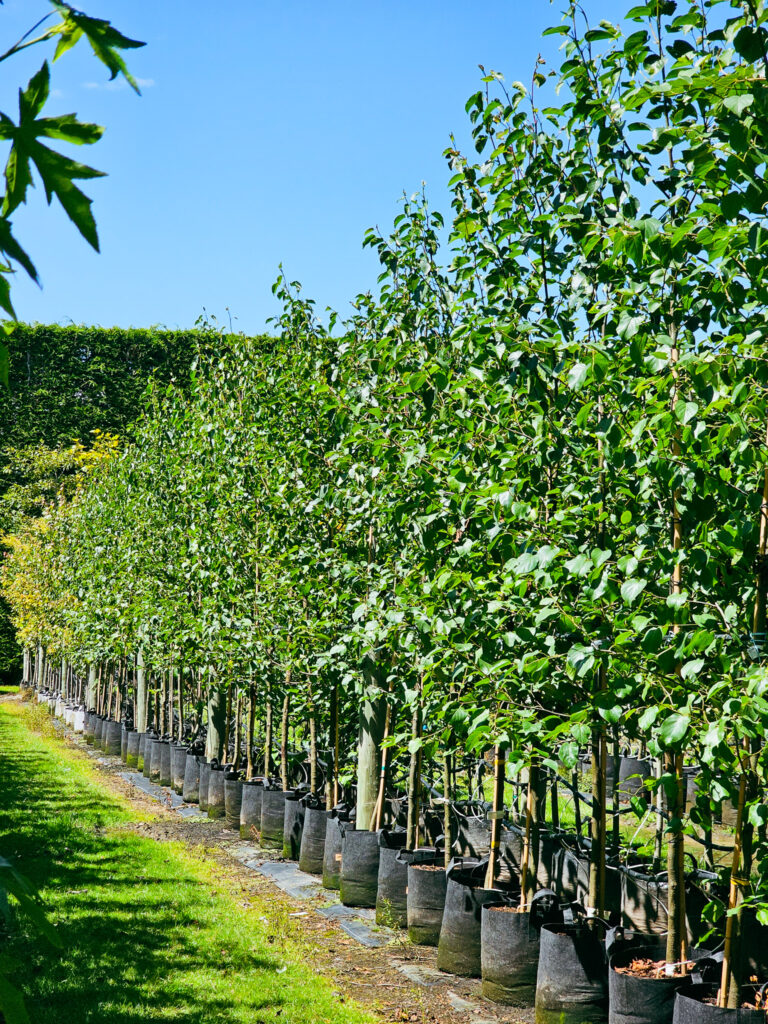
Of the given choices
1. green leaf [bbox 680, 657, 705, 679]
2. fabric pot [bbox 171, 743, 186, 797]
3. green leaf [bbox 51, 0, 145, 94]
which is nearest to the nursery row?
green leaf [bbox 680, 657, 705, 679]

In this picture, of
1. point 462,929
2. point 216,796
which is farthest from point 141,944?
point 216,796

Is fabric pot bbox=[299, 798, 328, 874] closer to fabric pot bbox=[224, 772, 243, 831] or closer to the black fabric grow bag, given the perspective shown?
fabric pot bbox=[224, 772, 243, 831]

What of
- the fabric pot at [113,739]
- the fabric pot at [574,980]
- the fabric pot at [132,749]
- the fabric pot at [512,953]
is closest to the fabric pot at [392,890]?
the fabric pot at [512,953]

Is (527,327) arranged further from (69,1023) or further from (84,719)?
(84,719)

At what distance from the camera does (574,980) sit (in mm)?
4176

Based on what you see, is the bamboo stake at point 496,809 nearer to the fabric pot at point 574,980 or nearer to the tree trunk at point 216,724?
the fabric pot at point 574,980

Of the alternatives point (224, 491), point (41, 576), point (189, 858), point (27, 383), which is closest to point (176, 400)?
point (224, 491)

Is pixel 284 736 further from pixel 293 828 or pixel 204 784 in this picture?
pixel 204 784

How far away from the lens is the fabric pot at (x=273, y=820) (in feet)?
27.3

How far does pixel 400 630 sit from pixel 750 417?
2555 mm

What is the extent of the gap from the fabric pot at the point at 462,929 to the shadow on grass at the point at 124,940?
0.96m

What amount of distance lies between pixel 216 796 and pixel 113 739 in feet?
21.5

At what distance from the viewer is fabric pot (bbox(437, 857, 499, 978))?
16.3ft

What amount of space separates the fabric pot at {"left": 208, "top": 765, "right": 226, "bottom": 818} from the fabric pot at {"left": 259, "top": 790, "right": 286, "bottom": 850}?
1282mm
